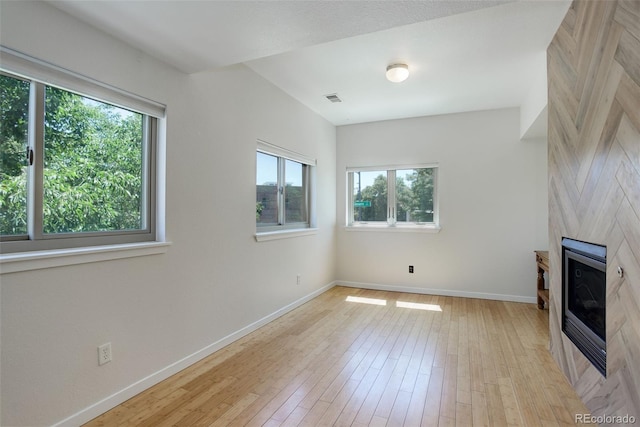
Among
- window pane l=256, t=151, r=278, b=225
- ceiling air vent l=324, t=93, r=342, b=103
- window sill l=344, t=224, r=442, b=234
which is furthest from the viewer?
window sill l=344, t=224, r=442, b=234

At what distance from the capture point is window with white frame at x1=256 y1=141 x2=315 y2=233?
359 cm

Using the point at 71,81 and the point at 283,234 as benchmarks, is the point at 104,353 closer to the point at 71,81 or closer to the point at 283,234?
the point at 71,81

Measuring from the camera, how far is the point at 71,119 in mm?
1907

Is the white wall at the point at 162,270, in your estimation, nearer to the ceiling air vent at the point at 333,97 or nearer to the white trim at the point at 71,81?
the white trim at the point at 71,81

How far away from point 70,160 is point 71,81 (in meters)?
0.45

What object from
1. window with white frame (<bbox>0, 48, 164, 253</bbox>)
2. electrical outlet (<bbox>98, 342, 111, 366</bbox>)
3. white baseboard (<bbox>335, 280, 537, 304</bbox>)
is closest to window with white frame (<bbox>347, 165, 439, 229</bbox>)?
white baseboard (<bbox>335, 280, 537, 304</bbox>)

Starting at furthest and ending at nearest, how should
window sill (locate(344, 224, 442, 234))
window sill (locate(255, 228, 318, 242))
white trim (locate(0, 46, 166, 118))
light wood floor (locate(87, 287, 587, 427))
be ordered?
window sill (locate(344, 224, 442, 234)) < window sill (locate(255, 228, 318, 242)) < light wood floor (locate(87, 287, 587, 427)) < white trim (locate(0, 46, 166, 118))

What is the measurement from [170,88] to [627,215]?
9.54 feet

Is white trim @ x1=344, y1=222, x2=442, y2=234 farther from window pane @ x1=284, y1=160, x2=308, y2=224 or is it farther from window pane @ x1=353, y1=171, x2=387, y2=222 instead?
window pane @ x1=284, y1=160, x2=308, y2=224

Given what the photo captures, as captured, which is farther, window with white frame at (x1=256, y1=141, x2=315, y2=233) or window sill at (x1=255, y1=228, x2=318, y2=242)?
window with white frame at (x1=256, y1=141, x2=315, y2=233)

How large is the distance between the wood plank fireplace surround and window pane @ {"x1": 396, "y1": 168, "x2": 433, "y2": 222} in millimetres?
2415

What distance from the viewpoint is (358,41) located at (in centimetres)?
264

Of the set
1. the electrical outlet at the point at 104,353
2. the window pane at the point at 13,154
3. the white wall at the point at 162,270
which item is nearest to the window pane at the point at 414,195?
the white wall at the point at 162,270

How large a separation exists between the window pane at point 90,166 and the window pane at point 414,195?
367 centimetres
